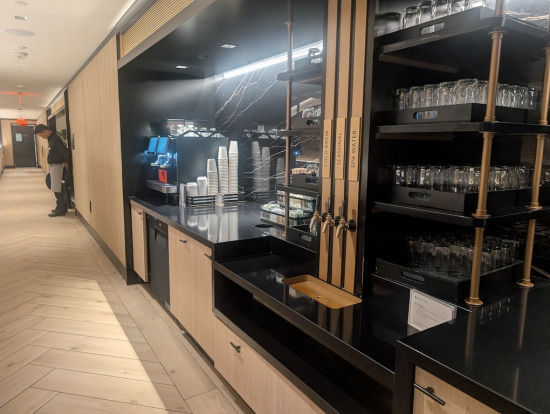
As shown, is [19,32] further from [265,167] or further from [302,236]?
[302,236]

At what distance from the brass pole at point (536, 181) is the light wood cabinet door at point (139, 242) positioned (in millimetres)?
2998

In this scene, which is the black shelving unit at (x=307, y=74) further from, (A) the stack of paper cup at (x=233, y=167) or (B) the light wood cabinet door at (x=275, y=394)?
(A) the stack of paper cup at (x=233, y=167)

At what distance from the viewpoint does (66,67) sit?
6.03 metres

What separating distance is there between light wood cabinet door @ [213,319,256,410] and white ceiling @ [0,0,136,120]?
2721 millimetres

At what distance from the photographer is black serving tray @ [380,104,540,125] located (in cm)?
123

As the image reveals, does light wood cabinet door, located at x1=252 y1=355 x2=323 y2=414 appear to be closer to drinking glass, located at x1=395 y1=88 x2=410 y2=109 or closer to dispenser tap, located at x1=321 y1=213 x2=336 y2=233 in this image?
dispenser tap, located at x1=321 y1=213 x2=336 y2=233

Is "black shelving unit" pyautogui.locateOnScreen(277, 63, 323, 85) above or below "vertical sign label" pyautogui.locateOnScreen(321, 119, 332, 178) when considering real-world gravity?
above

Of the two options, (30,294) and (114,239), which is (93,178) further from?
(30,294)

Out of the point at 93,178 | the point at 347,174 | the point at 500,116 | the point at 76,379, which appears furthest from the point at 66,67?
the point at 500,116

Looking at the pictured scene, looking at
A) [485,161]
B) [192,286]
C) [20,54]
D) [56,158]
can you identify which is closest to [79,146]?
[56,158]

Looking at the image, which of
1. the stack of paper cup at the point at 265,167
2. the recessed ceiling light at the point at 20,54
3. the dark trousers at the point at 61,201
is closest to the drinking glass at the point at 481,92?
the stack of paper cup at the point at 265,167

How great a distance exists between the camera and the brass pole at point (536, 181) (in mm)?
1383

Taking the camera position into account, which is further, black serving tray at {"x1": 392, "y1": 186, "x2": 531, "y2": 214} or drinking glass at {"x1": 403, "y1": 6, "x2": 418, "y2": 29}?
drinking glass at {"x1": 403, "y1": 6, "x2": 418, "y2": 29}

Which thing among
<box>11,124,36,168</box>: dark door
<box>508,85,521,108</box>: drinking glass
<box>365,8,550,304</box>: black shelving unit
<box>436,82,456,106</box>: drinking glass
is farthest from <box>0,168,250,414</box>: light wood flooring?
<box>11,124,36,168</box>: dark door
